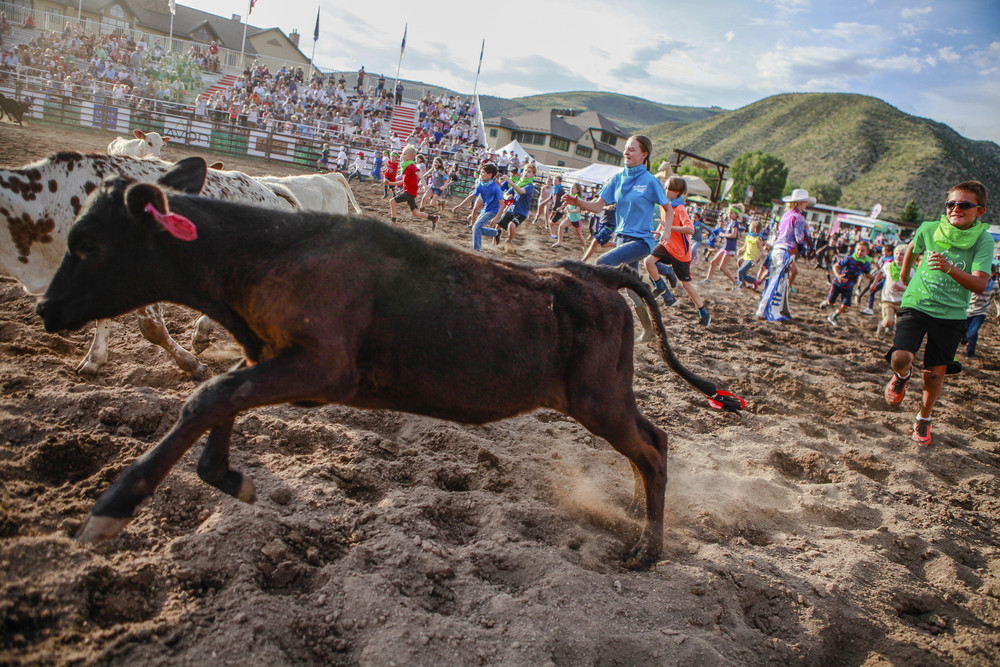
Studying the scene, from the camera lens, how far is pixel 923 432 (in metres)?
5.54

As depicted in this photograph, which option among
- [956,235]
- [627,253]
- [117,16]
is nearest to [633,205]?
[627,253]

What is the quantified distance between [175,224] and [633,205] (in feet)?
17.7

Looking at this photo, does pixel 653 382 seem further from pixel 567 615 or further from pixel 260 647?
pixel 260 647

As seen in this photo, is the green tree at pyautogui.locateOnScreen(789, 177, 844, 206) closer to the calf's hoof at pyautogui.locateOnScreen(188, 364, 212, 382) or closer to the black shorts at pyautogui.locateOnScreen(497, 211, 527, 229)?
the black shorts at pyautogui.locateOnScreen(497, 211, 527, 229)

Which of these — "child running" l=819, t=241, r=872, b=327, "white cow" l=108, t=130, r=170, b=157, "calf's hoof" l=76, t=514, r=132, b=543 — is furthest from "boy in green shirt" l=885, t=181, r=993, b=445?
"white cow" l=108, t=130, r=170, b=157

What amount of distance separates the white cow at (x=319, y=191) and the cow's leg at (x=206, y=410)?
5580mm

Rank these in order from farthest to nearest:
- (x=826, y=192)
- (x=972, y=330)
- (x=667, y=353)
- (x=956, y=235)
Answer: (x=826, y=192), (x=972, y=330), (x=956, y=235), (x=667, y=353)

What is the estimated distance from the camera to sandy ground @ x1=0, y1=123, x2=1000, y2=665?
7.27 feet

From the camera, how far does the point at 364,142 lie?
27.8m

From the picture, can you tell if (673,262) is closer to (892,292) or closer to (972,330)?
(892,292)

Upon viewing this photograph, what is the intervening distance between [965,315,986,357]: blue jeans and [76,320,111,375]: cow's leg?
1196 cm

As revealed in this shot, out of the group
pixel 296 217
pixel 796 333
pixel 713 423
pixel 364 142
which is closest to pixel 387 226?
pixel 296 217

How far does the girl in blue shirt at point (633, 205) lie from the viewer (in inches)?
259

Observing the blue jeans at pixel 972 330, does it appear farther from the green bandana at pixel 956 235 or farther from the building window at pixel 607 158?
the building window at pixel 607 158
